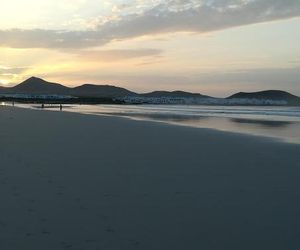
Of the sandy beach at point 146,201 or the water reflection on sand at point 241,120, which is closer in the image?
the sandy beach at point 146,201

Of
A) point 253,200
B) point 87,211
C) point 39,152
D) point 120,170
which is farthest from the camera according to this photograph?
point 39,152

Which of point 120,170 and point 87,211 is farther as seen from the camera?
point 120,170

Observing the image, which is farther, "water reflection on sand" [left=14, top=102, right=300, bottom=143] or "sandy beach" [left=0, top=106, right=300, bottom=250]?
"water reflection on sand" [left=14, top=102, right=300, bottom=143]

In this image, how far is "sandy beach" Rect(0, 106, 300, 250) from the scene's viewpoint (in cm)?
526

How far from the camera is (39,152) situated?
11883 mm

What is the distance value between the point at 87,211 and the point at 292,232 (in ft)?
8.82

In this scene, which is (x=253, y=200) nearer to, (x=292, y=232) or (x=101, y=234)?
(x=292, y=232)

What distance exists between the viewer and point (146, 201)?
693 centimetres

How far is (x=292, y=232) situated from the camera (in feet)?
18.3

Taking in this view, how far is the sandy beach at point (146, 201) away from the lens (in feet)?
17.3

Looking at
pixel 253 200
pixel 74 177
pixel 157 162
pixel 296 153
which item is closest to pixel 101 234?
pixel 253 200

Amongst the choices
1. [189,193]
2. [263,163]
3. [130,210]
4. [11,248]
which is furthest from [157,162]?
[11,248]

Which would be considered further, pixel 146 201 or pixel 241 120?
pixel 241 120

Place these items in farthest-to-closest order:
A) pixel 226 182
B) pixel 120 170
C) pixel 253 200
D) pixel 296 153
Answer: pixel 296 153, pixel 120 170, pixel 226 182, pixel 253 200
